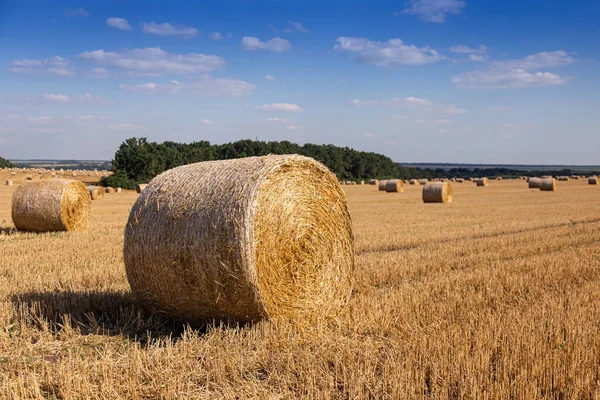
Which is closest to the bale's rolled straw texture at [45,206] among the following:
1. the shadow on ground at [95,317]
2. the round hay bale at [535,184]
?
the shadow on ground at [95,317]

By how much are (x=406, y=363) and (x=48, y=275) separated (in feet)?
19.6

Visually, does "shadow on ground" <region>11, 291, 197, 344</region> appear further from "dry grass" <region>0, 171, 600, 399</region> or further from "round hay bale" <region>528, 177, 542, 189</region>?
"round hay bale" <region>528, 177, 542, 189</region>

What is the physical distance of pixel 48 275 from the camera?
28.0 feet

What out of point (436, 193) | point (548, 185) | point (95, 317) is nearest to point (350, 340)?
point (95, 317)

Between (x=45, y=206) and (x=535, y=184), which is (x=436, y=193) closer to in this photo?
(x=45, y=206)

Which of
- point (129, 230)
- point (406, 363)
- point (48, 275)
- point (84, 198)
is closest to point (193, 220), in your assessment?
point (129, 230)

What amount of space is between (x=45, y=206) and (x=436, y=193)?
1857 cm

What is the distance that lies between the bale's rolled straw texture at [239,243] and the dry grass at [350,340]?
0.31m

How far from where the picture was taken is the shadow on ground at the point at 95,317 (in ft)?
19.4

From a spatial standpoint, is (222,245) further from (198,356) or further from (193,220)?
(198,356)

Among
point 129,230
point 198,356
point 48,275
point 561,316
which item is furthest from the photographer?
point 48,275

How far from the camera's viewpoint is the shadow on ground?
5.90 meters

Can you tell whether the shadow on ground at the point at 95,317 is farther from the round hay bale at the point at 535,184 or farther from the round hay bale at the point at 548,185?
the round hay bale at the point at 535,184

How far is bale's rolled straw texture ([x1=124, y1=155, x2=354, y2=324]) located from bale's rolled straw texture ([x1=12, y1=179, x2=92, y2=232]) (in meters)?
8.86
